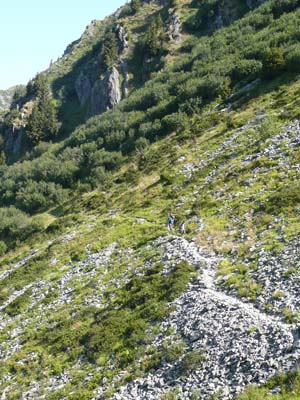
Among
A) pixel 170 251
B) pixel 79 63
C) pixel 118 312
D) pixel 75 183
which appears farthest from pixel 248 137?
pixel 79 63

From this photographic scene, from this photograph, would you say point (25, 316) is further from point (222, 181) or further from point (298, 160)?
point (298, 160)

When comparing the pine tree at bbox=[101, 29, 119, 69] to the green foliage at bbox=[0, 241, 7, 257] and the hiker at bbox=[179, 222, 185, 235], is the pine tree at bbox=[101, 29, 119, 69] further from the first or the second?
the hiker at bbox=[179, 222, 185, 235]

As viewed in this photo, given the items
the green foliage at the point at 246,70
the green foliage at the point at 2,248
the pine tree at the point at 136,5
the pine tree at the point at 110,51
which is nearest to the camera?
the green foliage at the point at 2,248

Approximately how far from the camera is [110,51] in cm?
11081

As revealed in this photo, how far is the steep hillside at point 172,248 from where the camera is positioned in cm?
1681

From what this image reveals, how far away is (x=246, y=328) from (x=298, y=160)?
18162mm

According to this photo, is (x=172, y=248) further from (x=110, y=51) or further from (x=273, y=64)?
(x=110, y=51)

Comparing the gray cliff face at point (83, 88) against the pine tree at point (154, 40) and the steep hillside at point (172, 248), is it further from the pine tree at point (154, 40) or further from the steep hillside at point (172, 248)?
the steep hillside at point (172, 248)

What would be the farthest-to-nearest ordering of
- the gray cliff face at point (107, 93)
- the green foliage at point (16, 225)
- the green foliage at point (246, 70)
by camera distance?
the gray cliff face at point (107, 93)
the green foliage at point (246, 70)
the green foliage at point (16, 225)

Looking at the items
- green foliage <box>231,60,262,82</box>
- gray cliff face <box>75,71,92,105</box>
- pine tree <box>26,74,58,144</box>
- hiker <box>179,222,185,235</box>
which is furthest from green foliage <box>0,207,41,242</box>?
gray cliff face <box>75,71,92,105</box>

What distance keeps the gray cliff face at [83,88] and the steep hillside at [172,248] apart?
47.5 m

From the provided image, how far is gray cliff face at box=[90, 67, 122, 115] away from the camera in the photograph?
3984 inches

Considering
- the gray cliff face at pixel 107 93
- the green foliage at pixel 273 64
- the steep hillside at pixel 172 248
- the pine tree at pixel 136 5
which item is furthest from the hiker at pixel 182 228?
the pine tree at pixel 136 5

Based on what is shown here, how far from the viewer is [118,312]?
23.0 metres
